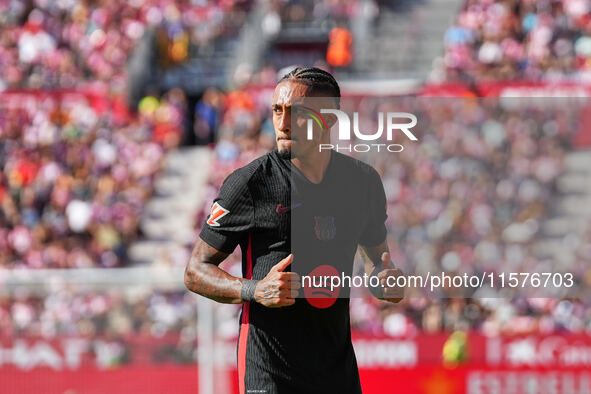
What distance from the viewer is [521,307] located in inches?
367

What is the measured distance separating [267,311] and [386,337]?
643 cm

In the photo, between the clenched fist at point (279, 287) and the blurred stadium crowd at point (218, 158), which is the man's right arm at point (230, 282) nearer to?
the clenched fist at point (279, 287)

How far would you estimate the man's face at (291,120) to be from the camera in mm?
3377

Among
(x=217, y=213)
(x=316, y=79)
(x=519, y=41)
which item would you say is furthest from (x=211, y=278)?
(x=519, y=41)

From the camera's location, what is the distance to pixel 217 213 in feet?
11.1

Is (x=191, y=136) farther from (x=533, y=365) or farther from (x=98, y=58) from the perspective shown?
(x=533, y=365)

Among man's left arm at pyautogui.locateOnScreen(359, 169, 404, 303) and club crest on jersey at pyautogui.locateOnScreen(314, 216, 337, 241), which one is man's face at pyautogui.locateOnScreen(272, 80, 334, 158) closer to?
club crest on jersey at pyautogui.locateOnScreen(314, 216, 337, 241)

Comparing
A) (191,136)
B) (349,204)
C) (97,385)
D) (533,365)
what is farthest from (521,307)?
(191,136)

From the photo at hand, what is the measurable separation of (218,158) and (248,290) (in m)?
11.5

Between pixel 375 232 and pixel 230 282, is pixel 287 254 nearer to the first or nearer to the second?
pixel 230 282

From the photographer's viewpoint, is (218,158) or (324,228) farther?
(218,158)

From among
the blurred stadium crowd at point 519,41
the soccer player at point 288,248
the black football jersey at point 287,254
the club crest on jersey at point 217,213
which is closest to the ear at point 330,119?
the soccer player at point 288,248

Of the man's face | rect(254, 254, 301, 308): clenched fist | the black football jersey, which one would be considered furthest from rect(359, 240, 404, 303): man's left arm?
the man's face

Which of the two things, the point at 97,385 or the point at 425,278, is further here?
the point at 97,385
